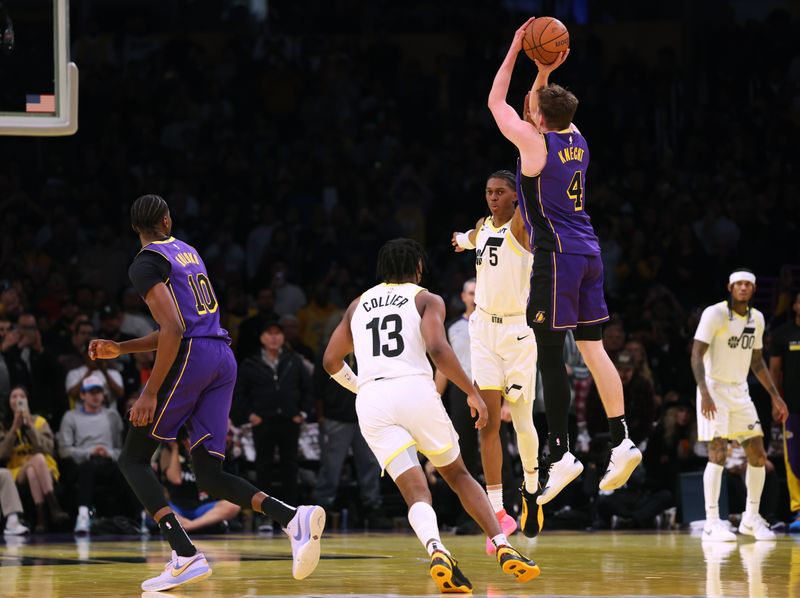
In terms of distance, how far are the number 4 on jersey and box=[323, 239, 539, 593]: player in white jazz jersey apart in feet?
4.24

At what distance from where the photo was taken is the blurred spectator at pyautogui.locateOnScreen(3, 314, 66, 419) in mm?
15812

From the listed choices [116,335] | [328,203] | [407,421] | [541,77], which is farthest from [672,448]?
[407,421]

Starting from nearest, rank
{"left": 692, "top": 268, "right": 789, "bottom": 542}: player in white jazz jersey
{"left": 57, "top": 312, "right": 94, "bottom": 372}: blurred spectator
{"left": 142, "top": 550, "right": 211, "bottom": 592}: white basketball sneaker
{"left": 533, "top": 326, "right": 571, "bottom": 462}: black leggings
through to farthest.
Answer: {"left": 142, "top": 550, "right": 211, "bottom": 592}: white basketball sneaker, {"left": 533, "top": 326, "right": 571, "bottom": 462}: black leggings, {"left": 692, "top": 268, "right": 789, "bottom": 542}: player in white jazz jersey, {"left": 57, "top": 312, "right": 94, "bottom": 372}: blurred spectator

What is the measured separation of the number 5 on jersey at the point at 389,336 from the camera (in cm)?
896

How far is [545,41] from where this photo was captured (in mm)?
9672

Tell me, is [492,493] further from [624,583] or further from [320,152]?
[320,152]

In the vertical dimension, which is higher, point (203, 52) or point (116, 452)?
point (203, 52)

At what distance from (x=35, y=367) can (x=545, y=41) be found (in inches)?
330

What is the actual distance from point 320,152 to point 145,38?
3.92 meters

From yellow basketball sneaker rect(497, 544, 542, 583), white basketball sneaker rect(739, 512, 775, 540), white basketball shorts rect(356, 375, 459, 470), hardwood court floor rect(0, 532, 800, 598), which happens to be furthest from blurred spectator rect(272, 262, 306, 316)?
yellow basketball sneaker rect(497, 544, 542, 583)

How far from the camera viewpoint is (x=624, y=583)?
952 cm

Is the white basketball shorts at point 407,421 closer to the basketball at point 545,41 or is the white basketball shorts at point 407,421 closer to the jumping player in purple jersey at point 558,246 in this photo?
the jumping player in purple jersey at point 558,246

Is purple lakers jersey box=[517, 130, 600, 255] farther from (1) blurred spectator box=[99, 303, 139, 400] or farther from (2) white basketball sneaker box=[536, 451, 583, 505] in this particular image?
(1) blurred spectator box=[99, 303, 139, 400]

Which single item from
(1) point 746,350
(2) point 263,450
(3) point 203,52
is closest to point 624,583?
(1) point 746,350
